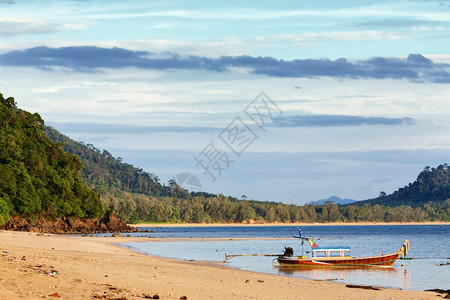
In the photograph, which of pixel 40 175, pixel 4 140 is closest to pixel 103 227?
pixel 40 175

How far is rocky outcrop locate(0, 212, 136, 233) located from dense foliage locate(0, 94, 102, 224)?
3.86ft

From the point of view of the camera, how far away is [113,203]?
192125 millimetres

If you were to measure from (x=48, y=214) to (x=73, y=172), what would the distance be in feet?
52.4

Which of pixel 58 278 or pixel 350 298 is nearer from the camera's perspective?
pixel 58 278

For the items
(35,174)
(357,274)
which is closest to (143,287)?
(357,274)

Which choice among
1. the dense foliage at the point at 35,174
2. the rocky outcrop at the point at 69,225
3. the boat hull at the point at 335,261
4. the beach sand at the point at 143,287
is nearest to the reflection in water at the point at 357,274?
the boat hull at the point at 335,261

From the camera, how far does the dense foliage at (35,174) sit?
310 feet

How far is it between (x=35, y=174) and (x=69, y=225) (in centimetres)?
1151

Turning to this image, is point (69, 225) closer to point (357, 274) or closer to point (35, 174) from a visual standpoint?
point (35, 174)

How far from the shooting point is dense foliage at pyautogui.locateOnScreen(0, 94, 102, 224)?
94375 mm

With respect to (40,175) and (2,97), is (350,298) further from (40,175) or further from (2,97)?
(2,97)

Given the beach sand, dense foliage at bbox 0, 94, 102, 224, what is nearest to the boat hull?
the beach sand

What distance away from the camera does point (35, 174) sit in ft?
348

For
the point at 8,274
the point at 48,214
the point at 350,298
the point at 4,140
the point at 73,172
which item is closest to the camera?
the point at 8,274
